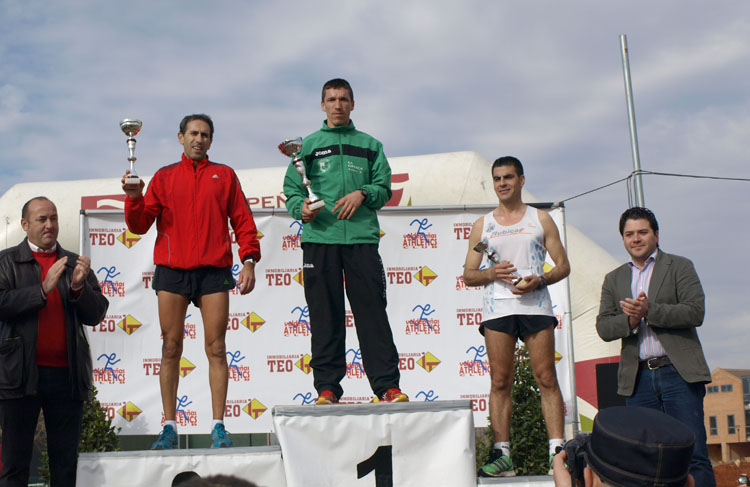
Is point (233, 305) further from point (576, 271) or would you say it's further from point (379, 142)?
point (576, 271)

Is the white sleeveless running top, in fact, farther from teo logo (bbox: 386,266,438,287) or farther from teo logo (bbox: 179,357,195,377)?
teo logo (bbox: 179,357,195,377)

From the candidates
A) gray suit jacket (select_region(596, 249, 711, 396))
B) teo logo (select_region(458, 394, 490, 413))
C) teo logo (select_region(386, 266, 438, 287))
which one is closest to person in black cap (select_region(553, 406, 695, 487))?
gray suit jacket (select_region(596, 249, 711, 396))

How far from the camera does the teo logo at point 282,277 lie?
6.39 meters

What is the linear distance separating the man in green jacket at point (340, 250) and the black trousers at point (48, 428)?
120 centimetres

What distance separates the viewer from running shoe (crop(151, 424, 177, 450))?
3766 mm

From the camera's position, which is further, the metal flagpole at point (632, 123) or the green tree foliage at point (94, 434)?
the metal flagpole at point (632, 123)

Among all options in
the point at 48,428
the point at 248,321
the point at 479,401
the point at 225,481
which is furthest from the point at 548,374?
the point at 248,321

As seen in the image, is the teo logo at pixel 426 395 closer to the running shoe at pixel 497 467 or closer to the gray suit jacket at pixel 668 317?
Answer: the running shoe at pixel 497 467

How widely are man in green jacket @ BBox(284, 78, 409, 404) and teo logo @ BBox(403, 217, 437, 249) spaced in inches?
95.0

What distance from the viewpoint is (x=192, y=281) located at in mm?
3883

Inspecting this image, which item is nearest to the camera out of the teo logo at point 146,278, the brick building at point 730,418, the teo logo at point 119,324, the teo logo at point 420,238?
the teo logo at point 119,324

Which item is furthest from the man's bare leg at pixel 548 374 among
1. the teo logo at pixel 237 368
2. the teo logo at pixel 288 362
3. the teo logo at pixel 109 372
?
the teo logo at pixel 109 372

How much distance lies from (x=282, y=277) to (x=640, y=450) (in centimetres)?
529

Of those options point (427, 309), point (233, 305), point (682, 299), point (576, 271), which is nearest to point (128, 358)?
point (233, 305)
